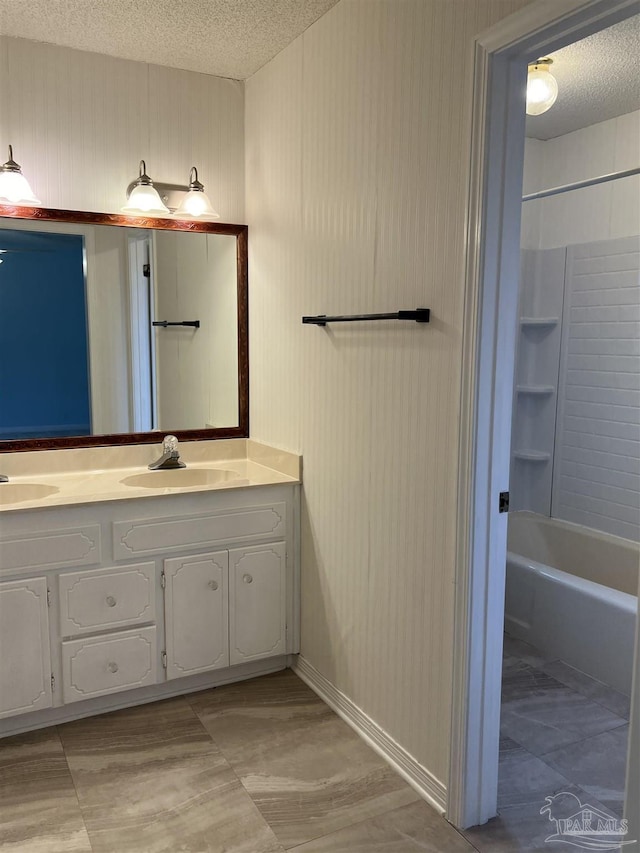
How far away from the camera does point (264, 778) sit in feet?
6.83

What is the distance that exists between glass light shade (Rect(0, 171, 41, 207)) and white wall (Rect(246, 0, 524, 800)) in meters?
0.90

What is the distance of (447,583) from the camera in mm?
1892

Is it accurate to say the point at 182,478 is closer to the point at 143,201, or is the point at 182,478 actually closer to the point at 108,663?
the point at 108,663

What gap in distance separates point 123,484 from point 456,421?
133 centimetres

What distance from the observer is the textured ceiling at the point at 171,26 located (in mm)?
2207

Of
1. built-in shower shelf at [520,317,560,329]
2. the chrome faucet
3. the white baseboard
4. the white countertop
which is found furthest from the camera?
built-in shower shelf at [520,317,560,329]

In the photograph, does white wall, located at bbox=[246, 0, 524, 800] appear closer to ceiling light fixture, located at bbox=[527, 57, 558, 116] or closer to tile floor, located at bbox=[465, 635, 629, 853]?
tile floor, located at bbox=[465, 635, 629, 853]

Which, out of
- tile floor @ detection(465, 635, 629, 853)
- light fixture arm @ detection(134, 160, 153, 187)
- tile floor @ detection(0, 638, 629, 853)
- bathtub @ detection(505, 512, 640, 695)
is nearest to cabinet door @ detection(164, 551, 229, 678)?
tile floor @ detection(0, 638, 629, 853)

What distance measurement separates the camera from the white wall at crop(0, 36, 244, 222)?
249 cm

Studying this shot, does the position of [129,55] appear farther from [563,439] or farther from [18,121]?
[563,439]

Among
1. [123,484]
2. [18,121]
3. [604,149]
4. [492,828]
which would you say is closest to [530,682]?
[492,828]

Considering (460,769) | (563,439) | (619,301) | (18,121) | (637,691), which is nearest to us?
(637,691)

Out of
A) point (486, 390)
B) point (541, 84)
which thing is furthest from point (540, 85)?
point (486, 390)

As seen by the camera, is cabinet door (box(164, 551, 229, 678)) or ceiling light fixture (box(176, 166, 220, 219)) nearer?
cabinet door (box(164, 551, 229, 678))
